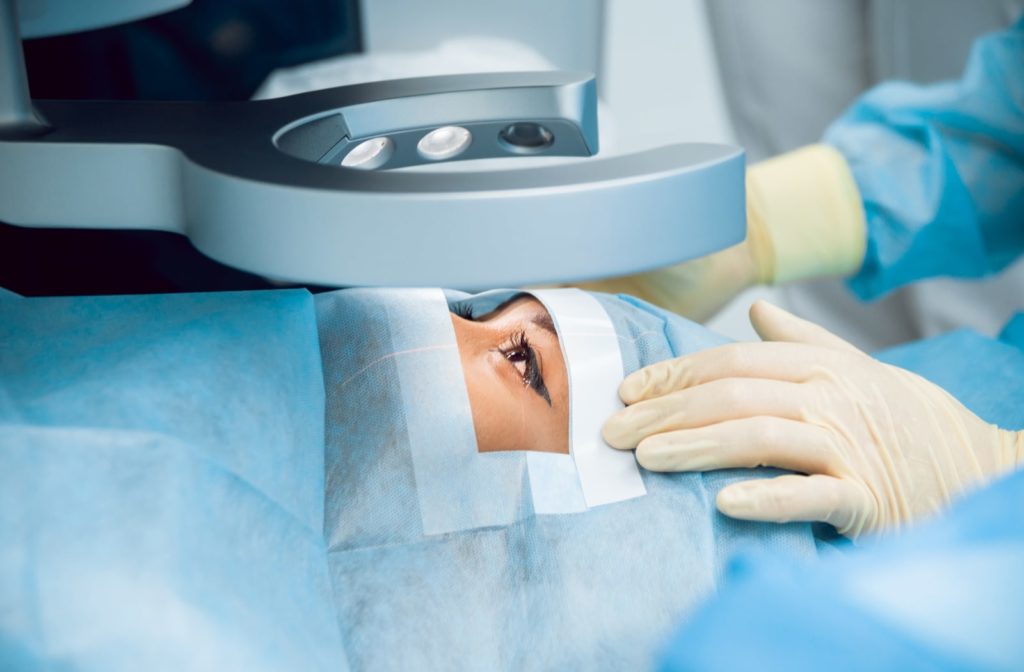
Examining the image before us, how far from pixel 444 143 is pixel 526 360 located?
193 millimetres

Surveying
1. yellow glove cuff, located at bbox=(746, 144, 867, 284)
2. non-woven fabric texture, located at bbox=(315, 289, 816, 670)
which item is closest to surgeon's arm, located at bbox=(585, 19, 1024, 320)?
yellow glove cuff, located at bbox=(746, 144, 867, 284)

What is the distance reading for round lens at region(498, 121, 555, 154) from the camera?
26.5 inches

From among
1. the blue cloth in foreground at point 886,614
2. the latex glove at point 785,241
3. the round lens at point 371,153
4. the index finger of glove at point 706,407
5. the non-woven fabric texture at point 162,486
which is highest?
the round lens at point 371,153

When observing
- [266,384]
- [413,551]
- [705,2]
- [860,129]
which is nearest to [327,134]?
[266,384]

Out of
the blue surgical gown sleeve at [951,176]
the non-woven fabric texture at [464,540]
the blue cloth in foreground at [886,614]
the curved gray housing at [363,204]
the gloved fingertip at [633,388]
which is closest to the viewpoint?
the blue cloth in foreground at [886,614]

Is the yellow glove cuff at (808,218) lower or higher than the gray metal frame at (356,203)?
lower

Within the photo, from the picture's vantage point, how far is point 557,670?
64 cm

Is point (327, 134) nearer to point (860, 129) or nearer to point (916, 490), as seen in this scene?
point (916, 490)

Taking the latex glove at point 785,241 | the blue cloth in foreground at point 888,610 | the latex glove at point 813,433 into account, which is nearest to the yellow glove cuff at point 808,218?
the latex glove at point 785,241

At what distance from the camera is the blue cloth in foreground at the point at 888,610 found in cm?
34

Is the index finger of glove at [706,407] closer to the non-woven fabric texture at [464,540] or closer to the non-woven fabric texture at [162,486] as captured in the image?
the non-woven fabric texture at [464,540]

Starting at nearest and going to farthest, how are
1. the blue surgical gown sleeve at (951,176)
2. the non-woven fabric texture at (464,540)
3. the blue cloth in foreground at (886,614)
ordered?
the blue cloth in foreground at (886,614) → the non-woven fabric texture at (464,540) → the blue surgical gown sleeve at (951,176)

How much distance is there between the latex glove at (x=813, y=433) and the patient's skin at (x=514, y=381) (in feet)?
0.15

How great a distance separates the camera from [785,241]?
1.24 metres
